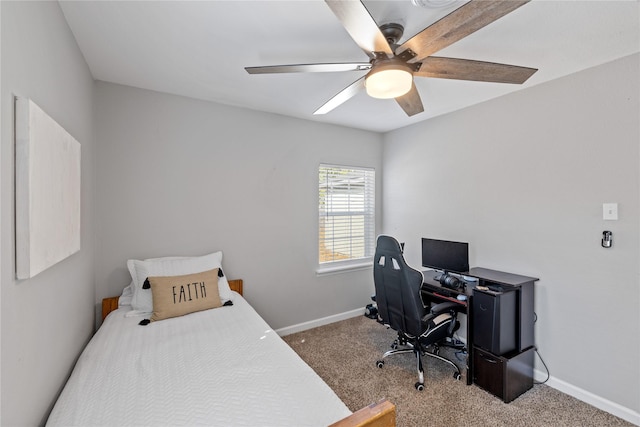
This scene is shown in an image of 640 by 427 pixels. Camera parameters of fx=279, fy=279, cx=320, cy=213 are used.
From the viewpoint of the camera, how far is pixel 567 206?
2.22 meters

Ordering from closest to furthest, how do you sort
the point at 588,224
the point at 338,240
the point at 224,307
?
the point at 588,224, the point at 224,307, the point at 338,240

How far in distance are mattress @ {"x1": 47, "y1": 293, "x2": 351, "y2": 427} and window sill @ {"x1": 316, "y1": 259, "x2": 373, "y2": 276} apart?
1.58m

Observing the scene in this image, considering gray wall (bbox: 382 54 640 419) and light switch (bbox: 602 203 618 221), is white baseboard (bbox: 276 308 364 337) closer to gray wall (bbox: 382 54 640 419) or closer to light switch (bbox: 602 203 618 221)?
gray wall (bbox: 382 54 640 419)

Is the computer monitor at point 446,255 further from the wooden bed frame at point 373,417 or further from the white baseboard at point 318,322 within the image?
the wooden bed frame at point 373,417

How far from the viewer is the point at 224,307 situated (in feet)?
7.52

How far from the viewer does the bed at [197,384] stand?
1090mm

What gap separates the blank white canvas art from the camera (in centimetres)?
98

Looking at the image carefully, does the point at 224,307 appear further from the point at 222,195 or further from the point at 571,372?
the point at 571,372

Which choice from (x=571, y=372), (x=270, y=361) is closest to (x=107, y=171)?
(x=270, y=361)

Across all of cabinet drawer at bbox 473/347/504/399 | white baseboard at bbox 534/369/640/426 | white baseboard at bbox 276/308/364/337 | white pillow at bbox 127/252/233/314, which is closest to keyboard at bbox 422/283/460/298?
cabinet drawer at bbox 473/347/504/399

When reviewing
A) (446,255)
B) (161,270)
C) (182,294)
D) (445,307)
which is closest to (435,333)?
(445,307)

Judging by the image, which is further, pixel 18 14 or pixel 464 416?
pixel 464 416

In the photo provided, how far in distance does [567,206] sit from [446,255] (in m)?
1.02

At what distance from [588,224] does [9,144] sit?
3305 millimetres
